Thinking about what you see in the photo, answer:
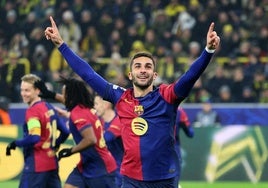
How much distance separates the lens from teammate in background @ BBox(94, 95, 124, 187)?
11258 millimetres

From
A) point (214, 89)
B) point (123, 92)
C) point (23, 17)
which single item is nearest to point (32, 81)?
point (123, 92)

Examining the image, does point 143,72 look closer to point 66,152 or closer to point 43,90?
point 66,152

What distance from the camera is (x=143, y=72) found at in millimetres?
7785

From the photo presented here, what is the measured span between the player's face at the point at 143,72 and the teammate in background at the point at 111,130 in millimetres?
3257

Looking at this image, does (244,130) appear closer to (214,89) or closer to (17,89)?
(214,89)

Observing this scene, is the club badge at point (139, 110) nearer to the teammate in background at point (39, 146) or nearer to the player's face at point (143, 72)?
the player's face at point (143, 72)

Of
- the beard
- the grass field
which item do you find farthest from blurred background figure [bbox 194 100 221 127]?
the beard

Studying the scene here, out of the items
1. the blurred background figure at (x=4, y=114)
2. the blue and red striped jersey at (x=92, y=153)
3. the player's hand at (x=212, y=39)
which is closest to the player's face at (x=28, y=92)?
the blue and red striped jersey at (x=92, y=153)

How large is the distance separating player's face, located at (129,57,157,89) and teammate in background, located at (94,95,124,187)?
3.26 m

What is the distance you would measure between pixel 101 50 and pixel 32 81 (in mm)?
10654

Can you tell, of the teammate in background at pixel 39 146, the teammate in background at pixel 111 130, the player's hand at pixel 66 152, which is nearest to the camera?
the player's hand at pixel 66 152

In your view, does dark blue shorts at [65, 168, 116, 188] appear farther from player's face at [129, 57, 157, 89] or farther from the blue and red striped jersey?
player's face at [129, 57, 157, 89]

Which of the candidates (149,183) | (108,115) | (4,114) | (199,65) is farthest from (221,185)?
(199,65)

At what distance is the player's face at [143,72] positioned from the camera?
25.6ft
